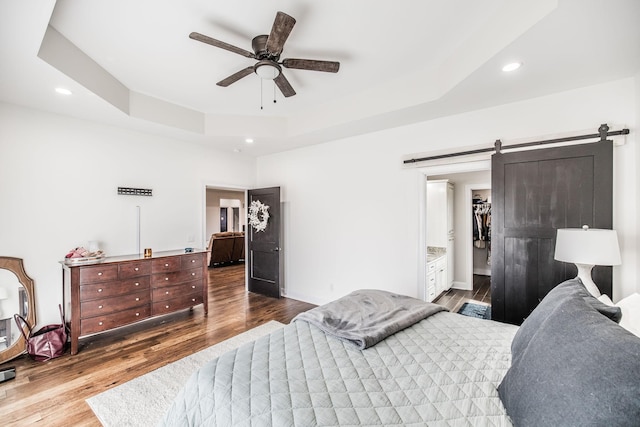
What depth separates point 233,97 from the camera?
3484mm

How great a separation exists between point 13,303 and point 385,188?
4.36 meters

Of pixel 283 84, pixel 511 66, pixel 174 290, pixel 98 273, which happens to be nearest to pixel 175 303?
pixel 174 290

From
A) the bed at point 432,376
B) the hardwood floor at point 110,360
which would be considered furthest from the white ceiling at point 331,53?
the hardwood floor at point 110,360

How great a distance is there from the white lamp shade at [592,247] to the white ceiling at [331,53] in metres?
1.32

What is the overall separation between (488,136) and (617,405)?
287 cm

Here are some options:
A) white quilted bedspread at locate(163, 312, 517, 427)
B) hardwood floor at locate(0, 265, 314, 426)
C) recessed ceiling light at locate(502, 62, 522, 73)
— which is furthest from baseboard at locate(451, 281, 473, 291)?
recessed ceiling light at locate(502, 62, 522, 73)

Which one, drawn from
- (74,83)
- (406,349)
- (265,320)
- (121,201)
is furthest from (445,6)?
(121,201)

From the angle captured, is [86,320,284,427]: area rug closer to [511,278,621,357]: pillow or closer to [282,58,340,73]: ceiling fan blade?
[511,278,621,357]: pillow

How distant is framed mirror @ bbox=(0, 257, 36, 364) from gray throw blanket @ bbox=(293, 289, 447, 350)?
9.95 feet

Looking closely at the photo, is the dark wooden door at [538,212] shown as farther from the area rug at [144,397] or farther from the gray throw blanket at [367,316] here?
the area rug at [144,397]

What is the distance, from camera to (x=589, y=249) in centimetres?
201

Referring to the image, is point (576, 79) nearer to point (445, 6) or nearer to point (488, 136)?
point (488, 136)

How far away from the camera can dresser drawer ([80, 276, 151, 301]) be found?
2.97 m

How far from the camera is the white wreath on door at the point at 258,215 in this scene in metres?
4.98
